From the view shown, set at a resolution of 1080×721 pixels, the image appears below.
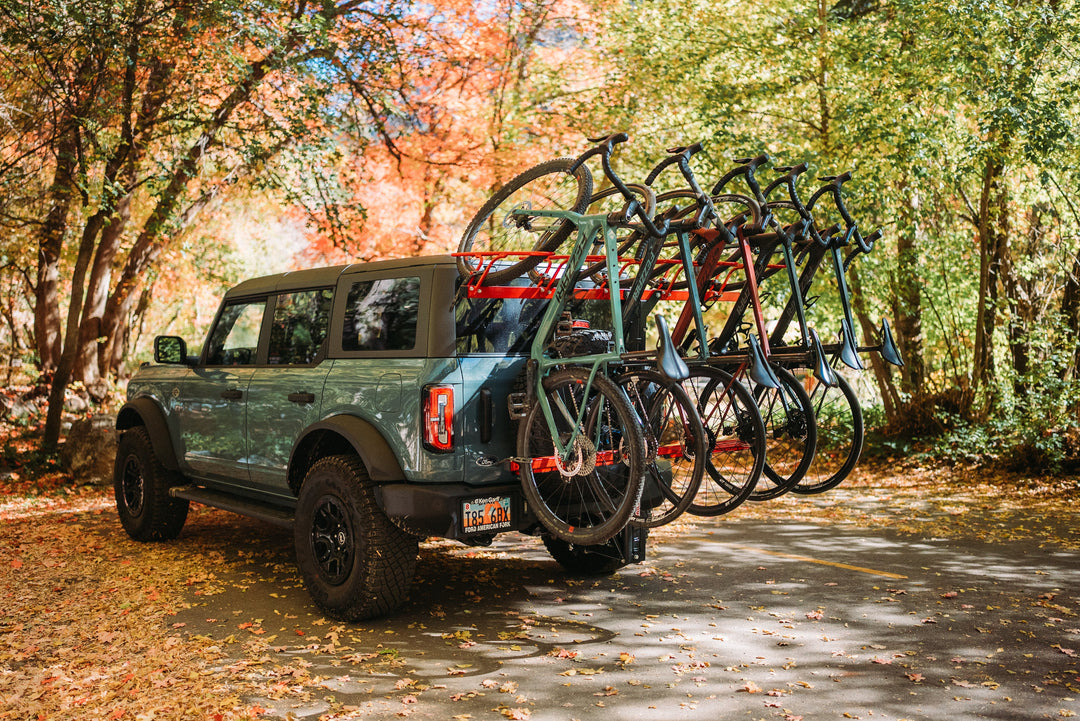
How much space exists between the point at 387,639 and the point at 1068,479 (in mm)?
8796

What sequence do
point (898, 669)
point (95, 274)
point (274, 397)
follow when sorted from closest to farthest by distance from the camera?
point (898, 669) < point (274, 397) < point (95, 274)

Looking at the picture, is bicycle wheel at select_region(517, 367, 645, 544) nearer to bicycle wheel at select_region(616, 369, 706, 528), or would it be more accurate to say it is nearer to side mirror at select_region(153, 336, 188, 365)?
bicycle wheel at select_region(616, 369, 706, 528)

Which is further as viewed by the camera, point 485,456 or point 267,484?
point 267,484

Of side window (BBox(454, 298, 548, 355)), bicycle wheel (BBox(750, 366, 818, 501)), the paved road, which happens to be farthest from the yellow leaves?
side window (BBox(454, 298, 548, 355))

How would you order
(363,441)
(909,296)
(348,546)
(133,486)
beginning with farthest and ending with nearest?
(909,296) < (133,486) < (348,546) < (363,441)

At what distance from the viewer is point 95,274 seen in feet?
47.3

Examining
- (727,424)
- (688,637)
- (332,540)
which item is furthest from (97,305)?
(688,637)

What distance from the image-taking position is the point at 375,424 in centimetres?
539

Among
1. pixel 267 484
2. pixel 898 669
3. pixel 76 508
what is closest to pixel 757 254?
pixel 898 669

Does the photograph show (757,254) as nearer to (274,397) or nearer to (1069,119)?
(274,397)

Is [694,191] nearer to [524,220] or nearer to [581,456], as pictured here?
[524,220]

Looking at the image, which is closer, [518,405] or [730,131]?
[518,405]

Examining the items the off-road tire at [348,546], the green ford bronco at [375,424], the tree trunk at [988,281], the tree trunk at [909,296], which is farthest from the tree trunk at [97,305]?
the tree trunk at [988,281]

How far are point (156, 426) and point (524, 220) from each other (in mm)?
3819
